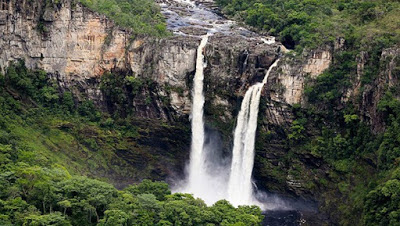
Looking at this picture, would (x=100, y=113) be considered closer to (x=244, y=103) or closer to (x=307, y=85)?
(x=244, y=103)

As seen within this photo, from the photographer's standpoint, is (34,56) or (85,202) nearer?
(85,202)

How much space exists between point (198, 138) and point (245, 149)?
4.20 m

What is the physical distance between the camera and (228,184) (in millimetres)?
64125

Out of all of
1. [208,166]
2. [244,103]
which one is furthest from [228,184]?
[244,103]

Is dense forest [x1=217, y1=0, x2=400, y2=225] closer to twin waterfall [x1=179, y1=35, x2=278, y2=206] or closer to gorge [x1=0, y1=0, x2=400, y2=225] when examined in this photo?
gorge [x1=0, y1=0, x2=400, y2=225]

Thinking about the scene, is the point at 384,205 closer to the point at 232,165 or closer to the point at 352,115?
the point at 352,115

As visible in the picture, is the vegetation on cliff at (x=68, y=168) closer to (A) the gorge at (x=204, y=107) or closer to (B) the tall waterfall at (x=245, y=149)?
(A) the gorge at (x=204, y=107)

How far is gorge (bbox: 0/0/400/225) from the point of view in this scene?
59438 mm

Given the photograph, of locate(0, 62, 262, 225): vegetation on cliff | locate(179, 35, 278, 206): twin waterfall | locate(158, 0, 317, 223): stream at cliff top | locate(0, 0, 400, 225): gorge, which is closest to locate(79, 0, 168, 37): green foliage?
locate(0, 0, 400, 225): gorge

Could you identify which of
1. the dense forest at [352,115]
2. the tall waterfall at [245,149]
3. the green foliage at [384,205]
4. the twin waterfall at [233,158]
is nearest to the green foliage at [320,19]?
the dense forest at [352,115]

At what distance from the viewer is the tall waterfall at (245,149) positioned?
62.2 metres

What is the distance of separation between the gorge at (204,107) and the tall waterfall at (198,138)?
10cm

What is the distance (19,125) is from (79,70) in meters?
6.97

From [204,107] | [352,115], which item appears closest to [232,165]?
[204,107]
